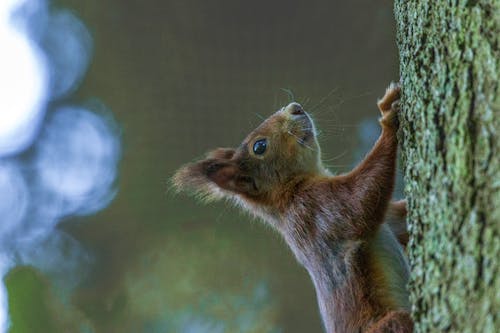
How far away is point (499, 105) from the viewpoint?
146cm

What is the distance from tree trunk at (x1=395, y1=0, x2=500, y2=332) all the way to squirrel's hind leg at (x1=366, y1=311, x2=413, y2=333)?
626 mm

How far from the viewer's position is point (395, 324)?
7.62ft

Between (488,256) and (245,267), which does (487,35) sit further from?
(245,267)

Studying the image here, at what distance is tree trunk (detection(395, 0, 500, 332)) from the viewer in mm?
1401

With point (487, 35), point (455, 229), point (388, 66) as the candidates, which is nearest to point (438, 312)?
point (455, 229)

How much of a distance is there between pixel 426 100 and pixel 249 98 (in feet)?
9.23

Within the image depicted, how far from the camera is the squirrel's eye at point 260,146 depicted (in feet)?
11.0

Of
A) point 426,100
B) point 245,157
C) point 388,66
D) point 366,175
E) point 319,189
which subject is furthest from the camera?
point 388,66

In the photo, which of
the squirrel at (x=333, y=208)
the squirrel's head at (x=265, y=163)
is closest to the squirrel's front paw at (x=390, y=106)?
the squirrel at (x=333, y=208)

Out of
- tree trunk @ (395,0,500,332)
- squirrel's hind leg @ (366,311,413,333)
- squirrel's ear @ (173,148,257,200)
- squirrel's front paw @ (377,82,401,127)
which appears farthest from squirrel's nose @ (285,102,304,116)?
tree trunk @ (395,0,500,332)

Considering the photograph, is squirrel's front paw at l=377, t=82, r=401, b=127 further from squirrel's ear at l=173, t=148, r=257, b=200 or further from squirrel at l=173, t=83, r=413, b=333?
squirrel's ear at l=173, t=148, r=257, b=200

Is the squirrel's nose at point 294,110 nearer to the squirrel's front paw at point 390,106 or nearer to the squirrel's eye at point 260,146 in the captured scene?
the squirrel's eye at point 260,146

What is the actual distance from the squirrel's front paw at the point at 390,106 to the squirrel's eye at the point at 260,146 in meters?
0.91

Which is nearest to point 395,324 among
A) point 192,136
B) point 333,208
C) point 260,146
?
point 333,208
